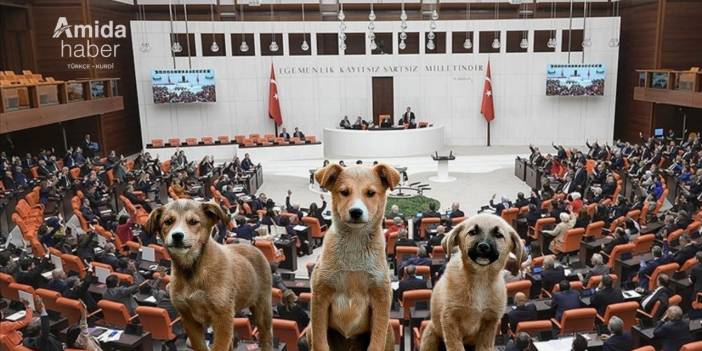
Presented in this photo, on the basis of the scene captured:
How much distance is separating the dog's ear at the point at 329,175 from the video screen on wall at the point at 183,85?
78.1 ft

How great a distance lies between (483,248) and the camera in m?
2.74

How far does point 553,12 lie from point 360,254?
89.4 ft

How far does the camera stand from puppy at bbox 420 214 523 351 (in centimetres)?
277

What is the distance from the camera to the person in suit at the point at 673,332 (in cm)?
665

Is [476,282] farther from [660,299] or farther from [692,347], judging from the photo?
[660,299]

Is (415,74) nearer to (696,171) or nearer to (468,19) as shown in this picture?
(468,19)

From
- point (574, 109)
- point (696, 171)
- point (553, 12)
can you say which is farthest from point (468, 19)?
A: point (696, 171)

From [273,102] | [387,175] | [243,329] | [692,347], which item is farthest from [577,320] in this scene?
[273,102]

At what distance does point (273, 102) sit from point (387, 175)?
2404 cm

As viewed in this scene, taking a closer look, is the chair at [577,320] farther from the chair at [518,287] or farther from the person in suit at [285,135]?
the person in suit at [285,135]

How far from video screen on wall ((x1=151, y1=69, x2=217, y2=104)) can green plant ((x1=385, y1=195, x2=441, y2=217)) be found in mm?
11757

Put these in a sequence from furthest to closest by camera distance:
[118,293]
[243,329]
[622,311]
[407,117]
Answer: [407,117] < [118,293] < [622,311] < [243,329]

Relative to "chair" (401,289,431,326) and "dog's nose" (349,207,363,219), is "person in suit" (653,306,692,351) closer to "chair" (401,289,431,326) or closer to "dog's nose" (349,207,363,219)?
"chair" (401,289,431,326)

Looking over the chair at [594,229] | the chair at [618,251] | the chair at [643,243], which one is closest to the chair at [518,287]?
the chair at [618,251]
